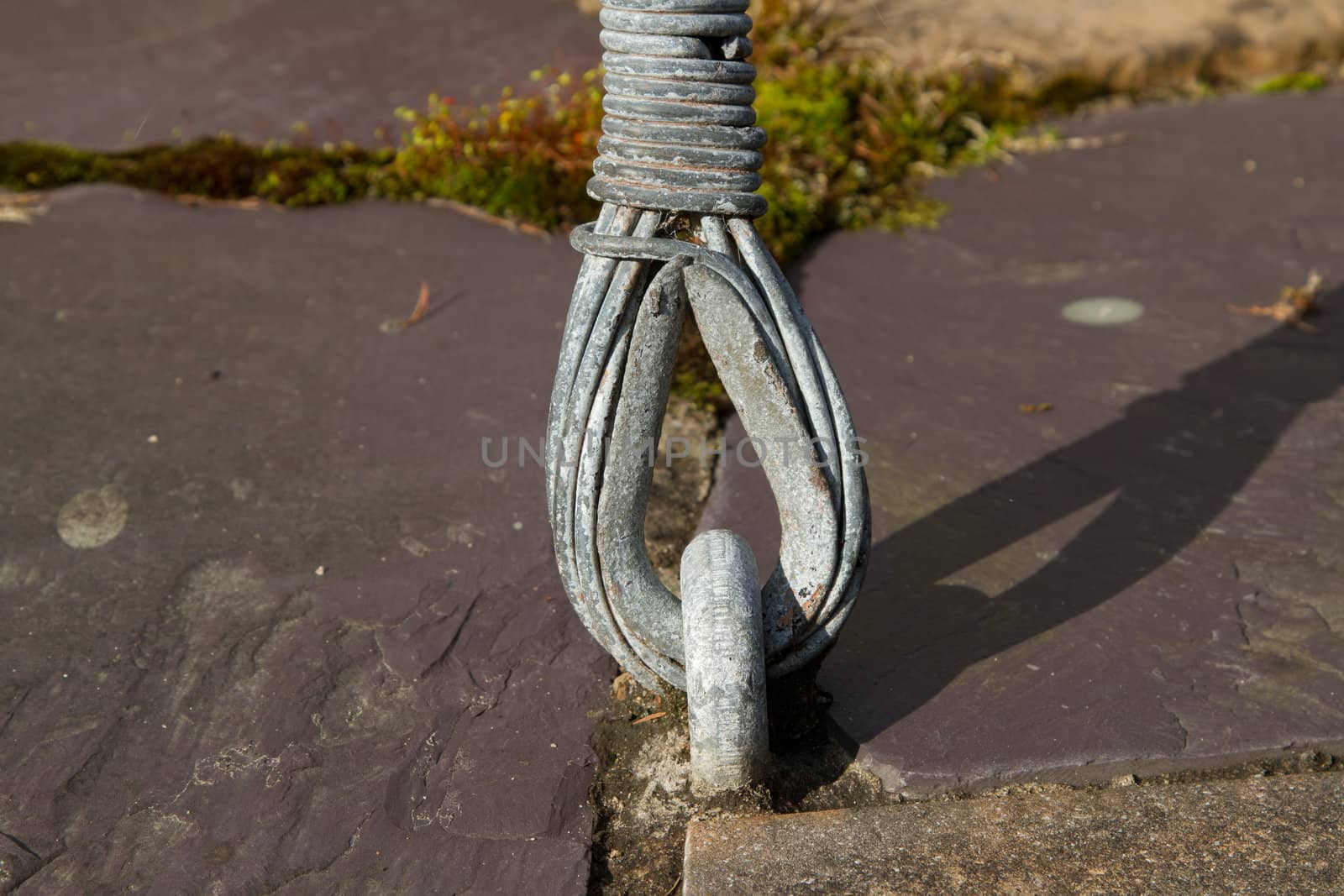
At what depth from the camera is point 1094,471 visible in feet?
11.2

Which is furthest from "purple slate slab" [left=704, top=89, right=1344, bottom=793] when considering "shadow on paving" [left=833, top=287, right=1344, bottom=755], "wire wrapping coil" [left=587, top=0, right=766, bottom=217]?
"wire wrapping coil" [left=587, top=0, right=766, bottom=217]

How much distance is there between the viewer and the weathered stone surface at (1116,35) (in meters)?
5.77

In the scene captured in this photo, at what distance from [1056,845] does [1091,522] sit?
1190 mm

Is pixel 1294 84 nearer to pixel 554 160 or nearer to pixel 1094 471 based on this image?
pixel 1094 471

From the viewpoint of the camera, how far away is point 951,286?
14.3ft

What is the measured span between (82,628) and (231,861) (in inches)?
32.8

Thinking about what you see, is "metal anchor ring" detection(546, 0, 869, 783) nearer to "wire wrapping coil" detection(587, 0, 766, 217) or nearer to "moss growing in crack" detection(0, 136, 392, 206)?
"wire wrapping coil" detection(587, 0, 766, 217)

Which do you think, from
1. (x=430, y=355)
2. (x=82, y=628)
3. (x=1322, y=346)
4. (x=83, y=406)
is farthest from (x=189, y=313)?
(x=1322, y=346)

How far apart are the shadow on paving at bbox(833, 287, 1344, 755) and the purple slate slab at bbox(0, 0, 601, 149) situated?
3.12m

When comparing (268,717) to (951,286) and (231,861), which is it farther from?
(951,286)

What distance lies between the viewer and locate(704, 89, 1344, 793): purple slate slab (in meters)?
2.61

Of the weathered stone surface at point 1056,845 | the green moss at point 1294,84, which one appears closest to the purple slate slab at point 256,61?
the green moss at point 1294,84

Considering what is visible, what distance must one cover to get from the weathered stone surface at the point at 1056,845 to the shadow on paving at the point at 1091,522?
310 mm

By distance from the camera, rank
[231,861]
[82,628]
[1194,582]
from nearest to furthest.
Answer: [231,861] → [82,628] → [1194,582]
